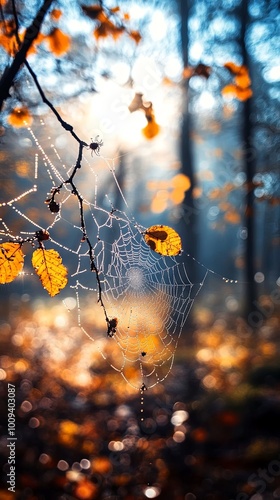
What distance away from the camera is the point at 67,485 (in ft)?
12.1

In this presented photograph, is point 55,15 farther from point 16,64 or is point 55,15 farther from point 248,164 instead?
point 248,164

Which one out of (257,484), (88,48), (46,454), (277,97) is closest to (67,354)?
(46,454)

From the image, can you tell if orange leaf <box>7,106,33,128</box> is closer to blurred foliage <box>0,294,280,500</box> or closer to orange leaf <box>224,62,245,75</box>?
orange leaf <box>224,62,245,75</box>

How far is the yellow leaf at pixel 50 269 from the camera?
1.73m

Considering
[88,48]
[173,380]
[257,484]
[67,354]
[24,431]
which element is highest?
[88,48]

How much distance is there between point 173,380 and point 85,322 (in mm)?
6246

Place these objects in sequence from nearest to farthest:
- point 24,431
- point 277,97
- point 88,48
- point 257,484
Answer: point 257,484 → point 88,48 → point 24,431 → point 277,97

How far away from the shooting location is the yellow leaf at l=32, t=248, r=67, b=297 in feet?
5.67

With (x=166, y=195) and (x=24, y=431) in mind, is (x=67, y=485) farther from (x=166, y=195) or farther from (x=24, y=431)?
(x=166, y=195)

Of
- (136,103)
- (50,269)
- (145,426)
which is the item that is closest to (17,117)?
(136,103)

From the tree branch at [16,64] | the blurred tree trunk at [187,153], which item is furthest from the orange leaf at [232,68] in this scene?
the blurred tree trunk at [187,153]

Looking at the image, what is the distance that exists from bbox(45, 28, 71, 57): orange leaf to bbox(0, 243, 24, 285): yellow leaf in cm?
151

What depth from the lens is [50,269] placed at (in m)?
1.80

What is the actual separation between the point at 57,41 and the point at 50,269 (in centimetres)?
159
